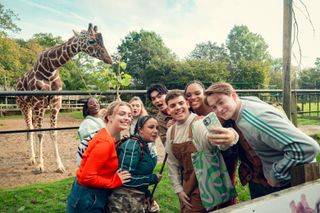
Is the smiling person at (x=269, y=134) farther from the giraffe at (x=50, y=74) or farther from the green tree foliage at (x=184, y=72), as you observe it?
the green tree foliage at (x=184, y=72)

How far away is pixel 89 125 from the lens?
2426mm

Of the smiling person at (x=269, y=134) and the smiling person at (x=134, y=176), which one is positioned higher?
the smiling person at (x=269, y=134)

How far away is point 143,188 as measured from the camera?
1950mm

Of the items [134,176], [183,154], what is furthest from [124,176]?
[183,154]

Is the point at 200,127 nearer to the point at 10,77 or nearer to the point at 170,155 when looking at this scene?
the point at 170,155

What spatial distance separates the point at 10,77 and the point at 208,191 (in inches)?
808

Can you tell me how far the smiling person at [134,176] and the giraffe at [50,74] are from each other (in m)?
3.61

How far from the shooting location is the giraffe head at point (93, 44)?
538 cm

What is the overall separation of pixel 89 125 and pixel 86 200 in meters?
0.80

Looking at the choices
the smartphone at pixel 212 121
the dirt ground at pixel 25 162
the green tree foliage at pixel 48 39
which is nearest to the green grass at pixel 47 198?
the dirt ground at pixel 25 162

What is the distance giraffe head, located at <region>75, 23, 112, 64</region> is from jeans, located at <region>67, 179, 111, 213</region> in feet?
12.6

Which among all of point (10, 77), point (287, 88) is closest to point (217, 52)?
point (10, 77)

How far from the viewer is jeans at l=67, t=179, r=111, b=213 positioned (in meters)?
1.77

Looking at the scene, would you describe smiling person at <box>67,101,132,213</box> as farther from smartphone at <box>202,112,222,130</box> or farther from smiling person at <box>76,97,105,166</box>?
smartphone at <box>202,112,222,130</box>
